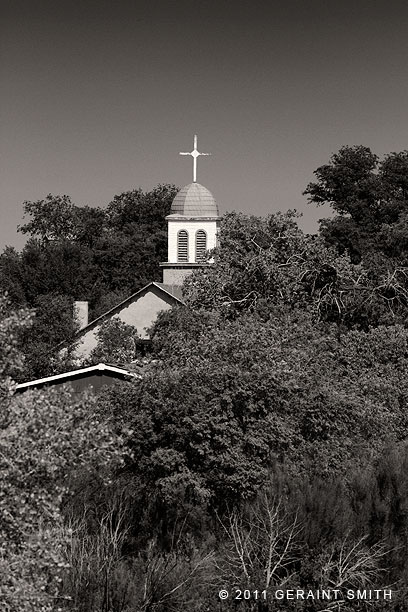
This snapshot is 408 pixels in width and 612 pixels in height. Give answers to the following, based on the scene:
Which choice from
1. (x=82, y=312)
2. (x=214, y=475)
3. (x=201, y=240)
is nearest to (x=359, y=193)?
(x=201, y=240)

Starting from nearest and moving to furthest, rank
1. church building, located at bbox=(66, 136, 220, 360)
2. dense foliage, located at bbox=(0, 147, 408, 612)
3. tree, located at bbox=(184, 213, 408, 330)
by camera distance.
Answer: dense foliage, located at bbox=(0, 147, 408, 612) → tree, located at bbox=(184, 213, 408, 330) → church building, located at bbox=(66, 136, 220, 360)

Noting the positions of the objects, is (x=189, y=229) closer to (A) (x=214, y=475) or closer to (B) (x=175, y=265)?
(B) (x=175, y=265)

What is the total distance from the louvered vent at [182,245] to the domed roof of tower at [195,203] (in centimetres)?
170

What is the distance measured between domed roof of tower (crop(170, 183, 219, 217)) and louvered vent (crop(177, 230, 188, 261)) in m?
1.70

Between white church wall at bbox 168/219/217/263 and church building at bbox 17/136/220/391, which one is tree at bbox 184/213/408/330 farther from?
white church wall at bbox 168/219/217/263

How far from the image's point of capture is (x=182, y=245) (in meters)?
71.3

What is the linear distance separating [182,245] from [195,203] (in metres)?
3.83

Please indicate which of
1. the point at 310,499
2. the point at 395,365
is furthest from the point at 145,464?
the point at 395,365

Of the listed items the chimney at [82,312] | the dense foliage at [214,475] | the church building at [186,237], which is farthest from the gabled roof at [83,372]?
the chimney at [82,312]

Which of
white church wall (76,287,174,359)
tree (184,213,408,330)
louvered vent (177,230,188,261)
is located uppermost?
louvered vent (177,230,188,261)

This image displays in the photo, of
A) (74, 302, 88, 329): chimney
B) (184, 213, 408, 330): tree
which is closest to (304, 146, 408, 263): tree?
(74, 302, 88, 329): chimney

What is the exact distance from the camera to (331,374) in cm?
2862

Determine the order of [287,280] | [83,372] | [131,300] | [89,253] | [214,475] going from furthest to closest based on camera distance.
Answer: [89,253] → [131,300] → [287,280] → [83,372] → [214,475]

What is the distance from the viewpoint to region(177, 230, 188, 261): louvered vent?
70.9 m
